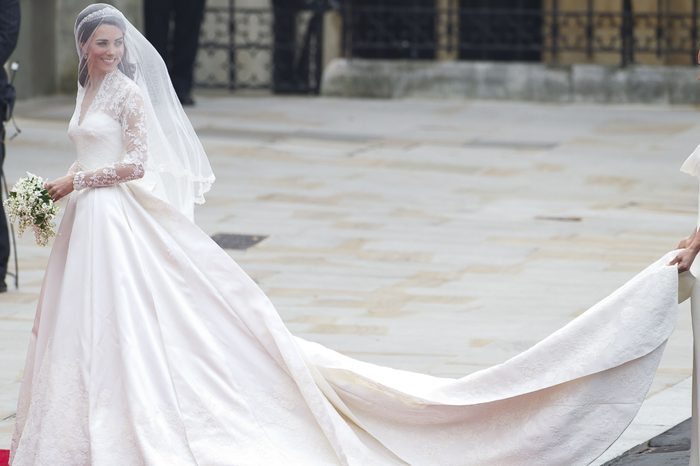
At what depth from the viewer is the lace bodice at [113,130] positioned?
6.30 m

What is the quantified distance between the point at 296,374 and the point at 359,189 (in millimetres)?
8154

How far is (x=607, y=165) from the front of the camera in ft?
51.5

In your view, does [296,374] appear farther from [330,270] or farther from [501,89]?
[501,89]

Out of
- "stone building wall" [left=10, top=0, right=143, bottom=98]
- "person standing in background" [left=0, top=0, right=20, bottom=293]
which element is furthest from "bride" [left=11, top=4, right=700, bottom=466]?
"stone building wall" [left=10, top=0, right=143, bottom=98]

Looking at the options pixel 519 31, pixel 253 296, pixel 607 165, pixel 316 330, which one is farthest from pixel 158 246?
pixel 519 31

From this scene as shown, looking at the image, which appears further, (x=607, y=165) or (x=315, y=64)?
(x=315, y=64)

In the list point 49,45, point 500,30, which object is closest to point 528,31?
point 500,30

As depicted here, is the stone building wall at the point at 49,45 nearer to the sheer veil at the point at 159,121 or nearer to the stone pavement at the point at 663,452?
the sheer veil at the point at 159,121

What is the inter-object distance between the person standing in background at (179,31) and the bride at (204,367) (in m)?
12.4

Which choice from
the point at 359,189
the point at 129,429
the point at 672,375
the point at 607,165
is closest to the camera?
the point at 129,429

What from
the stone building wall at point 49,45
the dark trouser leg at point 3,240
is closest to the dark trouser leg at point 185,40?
the stone building wall at point 49,45

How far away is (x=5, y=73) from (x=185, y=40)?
9.39 metres

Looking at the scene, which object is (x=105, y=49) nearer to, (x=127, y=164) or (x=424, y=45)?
(x=127, y=164)

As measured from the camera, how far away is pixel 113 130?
6.34 metres
